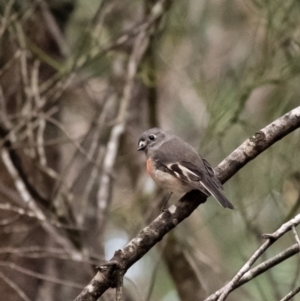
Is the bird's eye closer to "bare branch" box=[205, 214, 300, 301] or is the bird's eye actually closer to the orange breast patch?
the orange breast patch

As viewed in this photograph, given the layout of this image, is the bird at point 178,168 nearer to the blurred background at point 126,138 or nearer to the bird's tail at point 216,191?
the bird's tail at point 216,191

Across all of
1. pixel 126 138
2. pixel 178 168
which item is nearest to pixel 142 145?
pixel 178 168

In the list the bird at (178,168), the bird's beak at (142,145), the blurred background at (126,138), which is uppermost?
the blurred background at (126,138)

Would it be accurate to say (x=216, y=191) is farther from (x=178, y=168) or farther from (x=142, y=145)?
(x=142, y=145)

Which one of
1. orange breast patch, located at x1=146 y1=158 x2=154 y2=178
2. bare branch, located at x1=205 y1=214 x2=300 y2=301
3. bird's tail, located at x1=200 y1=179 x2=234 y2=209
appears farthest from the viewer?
orange breast patch, located at x1=146 y1=158 x2=154 y2=178

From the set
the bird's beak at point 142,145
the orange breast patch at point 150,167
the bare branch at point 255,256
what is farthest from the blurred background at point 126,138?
the bare branch at point 255,256

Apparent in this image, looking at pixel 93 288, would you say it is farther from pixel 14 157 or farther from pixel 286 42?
pixel 286 42

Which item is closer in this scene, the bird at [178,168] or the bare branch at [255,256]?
the bare branch at [255,256]

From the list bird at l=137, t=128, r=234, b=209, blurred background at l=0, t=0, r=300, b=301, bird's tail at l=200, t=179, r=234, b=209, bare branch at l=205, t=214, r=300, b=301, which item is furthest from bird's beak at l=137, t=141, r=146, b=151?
bare branch at l=205, t=214, r=300, b=301

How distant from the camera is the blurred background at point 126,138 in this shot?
3.89m

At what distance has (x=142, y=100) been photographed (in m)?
5.79

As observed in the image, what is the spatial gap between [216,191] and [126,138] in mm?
2998

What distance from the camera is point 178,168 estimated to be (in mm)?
2873

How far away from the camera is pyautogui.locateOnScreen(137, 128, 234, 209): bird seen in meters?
2.55
